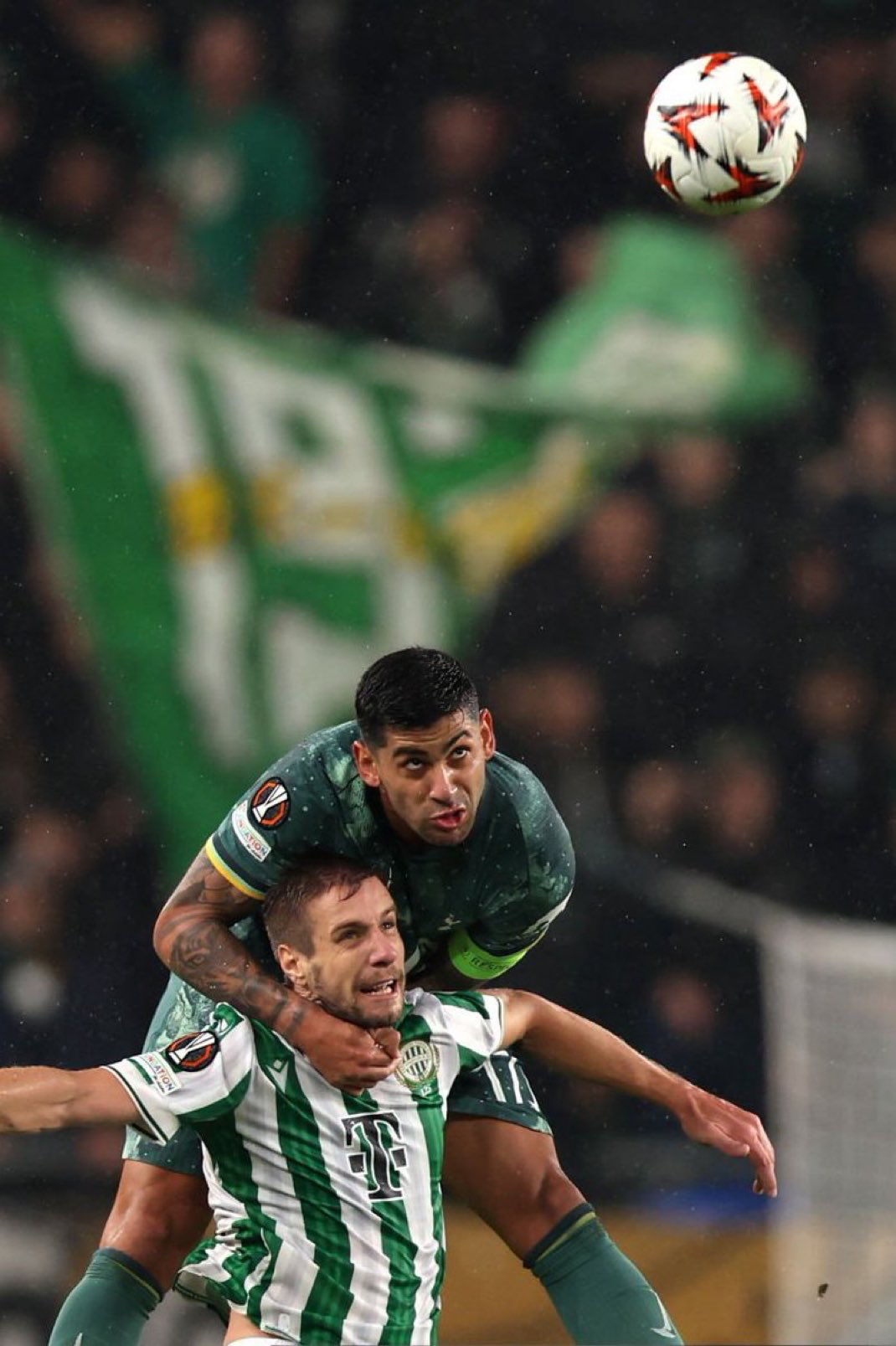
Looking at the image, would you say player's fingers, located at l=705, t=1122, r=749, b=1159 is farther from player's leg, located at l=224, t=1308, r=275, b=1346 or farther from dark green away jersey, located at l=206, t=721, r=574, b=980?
player's leg, located at l=224, t=1308, r=275, b=1346

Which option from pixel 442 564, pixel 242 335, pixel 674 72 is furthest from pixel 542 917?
pixel 242 335

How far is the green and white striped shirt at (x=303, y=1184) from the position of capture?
3.34 meters

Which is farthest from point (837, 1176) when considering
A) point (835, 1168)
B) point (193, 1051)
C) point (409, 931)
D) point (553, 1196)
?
point (193, 1051)

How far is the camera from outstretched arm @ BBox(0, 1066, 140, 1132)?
3244 mm

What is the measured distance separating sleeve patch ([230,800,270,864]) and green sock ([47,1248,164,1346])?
815 mm

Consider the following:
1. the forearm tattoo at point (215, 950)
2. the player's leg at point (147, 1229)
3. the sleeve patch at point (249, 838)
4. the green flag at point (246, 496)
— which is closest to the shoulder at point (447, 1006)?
the forearm tattoo at point (215, 950)

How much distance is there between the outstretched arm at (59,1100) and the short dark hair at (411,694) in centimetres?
70

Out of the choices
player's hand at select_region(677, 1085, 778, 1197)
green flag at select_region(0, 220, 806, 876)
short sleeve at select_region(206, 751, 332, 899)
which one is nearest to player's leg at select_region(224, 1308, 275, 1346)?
short sleeve at select_region(206, 751, 332, 899)

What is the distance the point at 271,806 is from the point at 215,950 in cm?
26

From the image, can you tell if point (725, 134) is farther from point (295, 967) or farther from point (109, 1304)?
point (109, 1304)

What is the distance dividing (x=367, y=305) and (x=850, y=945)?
2.26 m

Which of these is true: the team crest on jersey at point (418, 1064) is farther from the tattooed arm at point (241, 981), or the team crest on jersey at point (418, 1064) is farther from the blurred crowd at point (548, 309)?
the blurred crowd at point (548, 309)

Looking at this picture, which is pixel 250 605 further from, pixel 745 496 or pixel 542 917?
pixel 542 917

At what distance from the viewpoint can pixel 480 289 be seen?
616 cm
